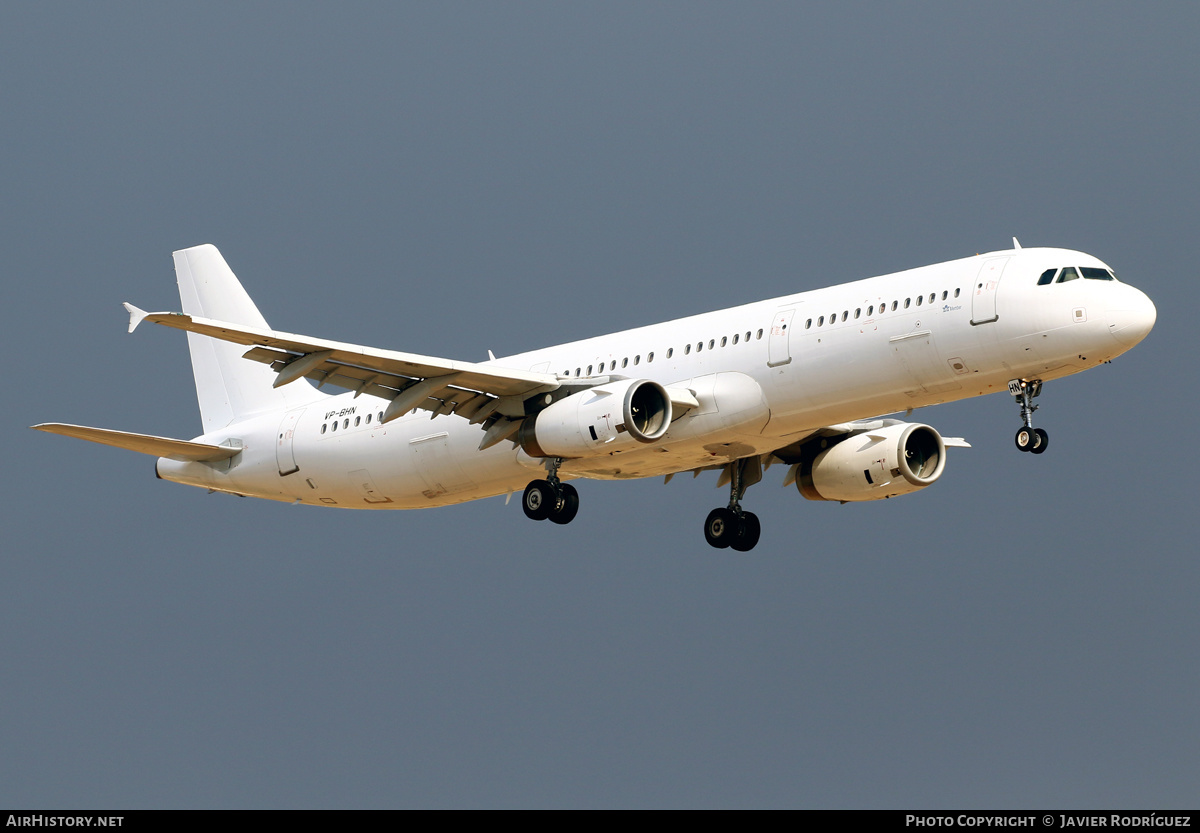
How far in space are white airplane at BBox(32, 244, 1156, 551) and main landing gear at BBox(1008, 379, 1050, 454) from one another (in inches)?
1.7

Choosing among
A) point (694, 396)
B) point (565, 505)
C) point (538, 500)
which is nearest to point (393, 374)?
point (538, 500)

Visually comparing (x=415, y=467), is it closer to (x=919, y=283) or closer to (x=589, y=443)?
(x=589, y=443)

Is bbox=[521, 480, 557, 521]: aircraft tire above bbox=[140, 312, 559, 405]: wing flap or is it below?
below

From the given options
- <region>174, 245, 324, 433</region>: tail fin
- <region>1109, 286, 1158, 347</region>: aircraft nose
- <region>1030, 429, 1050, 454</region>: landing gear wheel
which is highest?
<region>174, 245, 324, 433</region>: tail fin

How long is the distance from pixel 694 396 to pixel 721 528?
7820 mm

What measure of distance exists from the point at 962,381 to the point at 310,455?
61.9 feet

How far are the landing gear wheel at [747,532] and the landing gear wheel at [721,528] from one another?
12cm

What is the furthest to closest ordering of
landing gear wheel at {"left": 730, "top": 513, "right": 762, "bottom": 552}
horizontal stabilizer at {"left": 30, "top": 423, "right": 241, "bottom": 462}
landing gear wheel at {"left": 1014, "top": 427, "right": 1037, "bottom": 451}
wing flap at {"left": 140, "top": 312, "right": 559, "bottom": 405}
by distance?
landing gear wheel at {"left": 730, "top": 513, "right": 762, "bottom": 552} < horizontal stabilizer at {"left": 30, "top": 423, "right": 241, "bottom": 462} < wing flap at {"left": 140, "top": 312, "right": 559, "bottom": 405} < landing gear wheel at {"left": 1014, "top": 427, "right": 1037, "bottom": 451}

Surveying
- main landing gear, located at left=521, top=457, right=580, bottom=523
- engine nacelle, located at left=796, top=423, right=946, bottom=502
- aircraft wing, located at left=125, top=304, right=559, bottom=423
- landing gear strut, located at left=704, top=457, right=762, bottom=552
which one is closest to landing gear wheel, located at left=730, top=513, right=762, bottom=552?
landing gear strut, located at left=704, top=457, right=762, bottom=552

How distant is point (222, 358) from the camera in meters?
52.7

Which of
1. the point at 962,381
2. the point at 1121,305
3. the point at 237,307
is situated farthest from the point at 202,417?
the point at 1121,305

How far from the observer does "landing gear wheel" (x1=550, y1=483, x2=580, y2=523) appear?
139ft

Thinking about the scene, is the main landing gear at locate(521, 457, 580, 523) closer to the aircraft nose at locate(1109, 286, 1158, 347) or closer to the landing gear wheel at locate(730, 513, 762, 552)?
the landing gear wheel at locate(730, 513, 762, 552)
